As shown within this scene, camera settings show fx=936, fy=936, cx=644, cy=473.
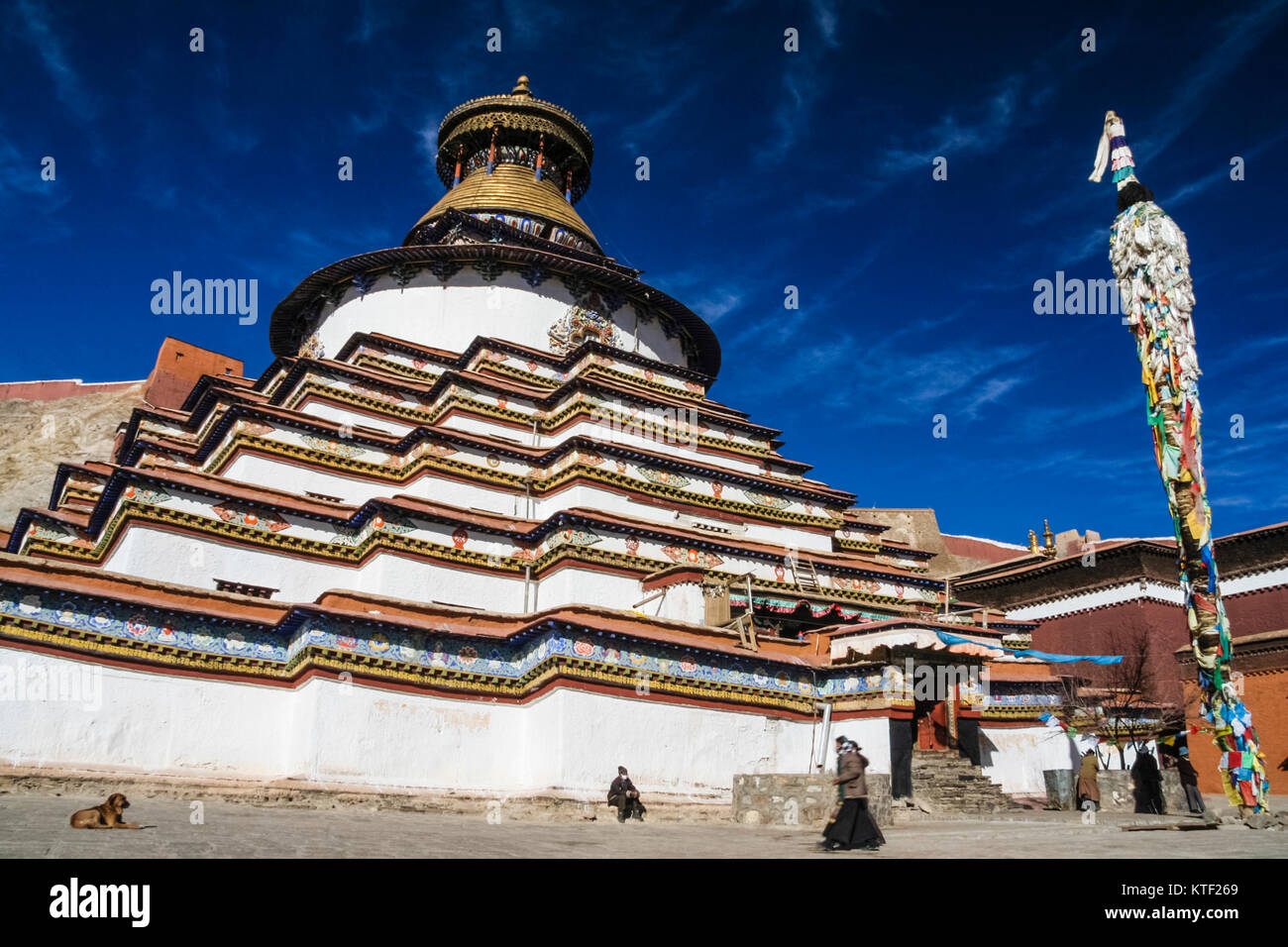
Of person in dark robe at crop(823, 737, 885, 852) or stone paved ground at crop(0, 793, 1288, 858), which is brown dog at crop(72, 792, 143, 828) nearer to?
stone paved ground at crop(0, 793, 1288, 858)

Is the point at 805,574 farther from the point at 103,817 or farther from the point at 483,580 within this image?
the point at 103,817

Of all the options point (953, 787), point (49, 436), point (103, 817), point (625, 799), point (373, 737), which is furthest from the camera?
point (49, 436)

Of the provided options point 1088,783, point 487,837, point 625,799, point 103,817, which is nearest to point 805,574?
point 1088,783

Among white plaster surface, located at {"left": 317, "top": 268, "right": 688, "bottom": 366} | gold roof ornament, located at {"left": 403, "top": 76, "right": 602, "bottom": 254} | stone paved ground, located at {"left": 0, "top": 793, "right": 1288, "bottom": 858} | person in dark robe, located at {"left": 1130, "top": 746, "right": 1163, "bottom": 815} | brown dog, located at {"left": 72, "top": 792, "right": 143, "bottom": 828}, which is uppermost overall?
gold roof ornament, located at {"left": 403, "top": 76, "right": 602, "bottom": 254}

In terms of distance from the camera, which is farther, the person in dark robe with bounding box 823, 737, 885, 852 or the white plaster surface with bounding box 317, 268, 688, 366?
the white plaster surface with bounding box 317, 268, 688, 366

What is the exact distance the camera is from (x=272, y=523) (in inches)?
651

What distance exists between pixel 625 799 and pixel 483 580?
619cm

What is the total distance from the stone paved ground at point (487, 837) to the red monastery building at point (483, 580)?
6.64ft

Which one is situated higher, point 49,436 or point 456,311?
point 49,436

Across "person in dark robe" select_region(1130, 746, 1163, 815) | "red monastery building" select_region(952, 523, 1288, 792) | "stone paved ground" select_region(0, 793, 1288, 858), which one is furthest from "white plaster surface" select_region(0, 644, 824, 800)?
"red monastery building" select_region(952, 523, 1288, 792)

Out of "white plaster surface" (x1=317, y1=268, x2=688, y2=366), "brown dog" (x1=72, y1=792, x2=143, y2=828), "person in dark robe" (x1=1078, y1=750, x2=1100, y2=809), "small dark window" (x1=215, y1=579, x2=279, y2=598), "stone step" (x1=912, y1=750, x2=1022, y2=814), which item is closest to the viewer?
"brown dog" (x1=72, y1=792, x2=143, y2=828)

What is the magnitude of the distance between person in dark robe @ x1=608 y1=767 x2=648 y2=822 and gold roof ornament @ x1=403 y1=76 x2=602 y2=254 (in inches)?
769

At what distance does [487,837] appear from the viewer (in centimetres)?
838

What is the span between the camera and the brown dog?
7.27 metres
